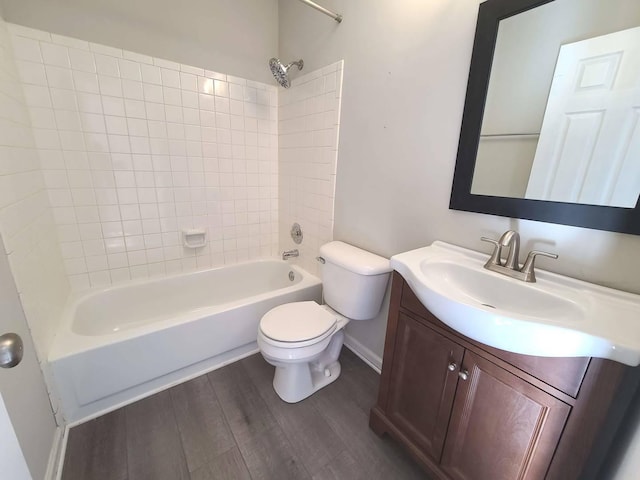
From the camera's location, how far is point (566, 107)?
0.87m

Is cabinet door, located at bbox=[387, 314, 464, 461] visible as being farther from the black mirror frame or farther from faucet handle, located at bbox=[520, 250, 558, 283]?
the black mirror frame

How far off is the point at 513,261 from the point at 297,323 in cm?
99

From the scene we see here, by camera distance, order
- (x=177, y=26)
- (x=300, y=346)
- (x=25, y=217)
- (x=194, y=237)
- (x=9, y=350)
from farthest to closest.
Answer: (x=194, y=237) < (x=177, y=26) < (x=300, y=346) < (x=25, y=217) < (x=9, y=350)

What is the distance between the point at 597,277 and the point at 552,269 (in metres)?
0.11

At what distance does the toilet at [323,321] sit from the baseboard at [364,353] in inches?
8.8

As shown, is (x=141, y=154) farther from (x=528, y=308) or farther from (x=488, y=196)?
(x=528, y=308)

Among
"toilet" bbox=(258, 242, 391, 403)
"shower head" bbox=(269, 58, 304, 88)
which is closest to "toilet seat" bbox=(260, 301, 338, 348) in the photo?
"toilet" bbox=(258, 242, 391, 403)

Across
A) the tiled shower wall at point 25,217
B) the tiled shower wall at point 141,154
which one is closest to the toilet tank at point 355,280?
the tiled shower wall at point 141,154

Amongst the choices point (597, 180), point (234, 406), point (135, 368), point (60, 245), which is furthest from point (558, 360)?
point (60, 245)

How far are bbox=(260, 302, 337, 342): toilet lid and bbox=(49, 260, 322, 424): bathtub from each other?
0.27 metres

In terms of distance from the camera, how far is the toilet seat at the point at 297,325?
128 cm

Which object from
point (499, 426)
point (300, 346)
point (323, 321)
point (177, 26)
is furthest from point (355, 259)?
point (177, 26)

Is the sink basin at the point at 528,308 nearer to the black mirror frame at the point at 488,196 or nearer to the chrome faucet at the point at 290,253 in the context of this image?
the black mirror frame at the point at 488,196

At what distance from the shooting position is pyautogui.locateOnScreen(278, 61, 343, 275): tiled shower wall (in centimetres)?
167
